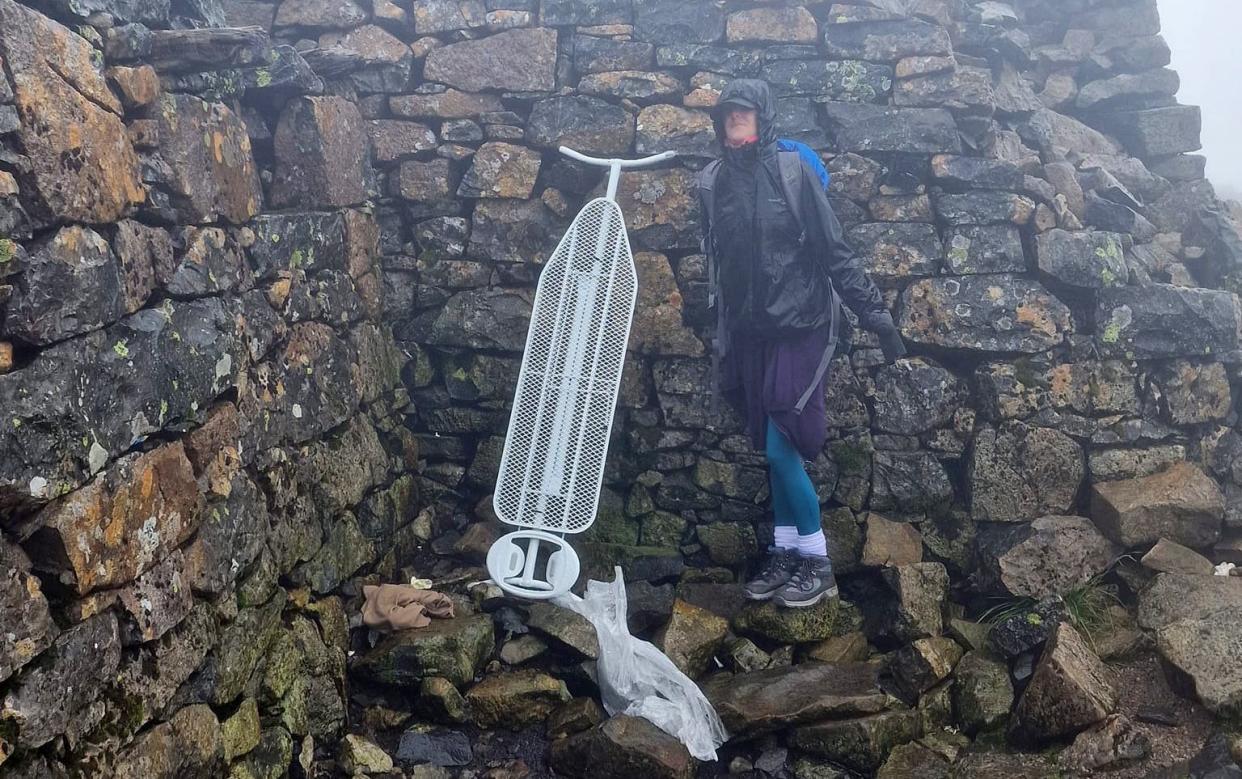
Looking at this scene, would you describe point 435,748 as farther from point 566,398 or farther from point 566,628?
point 566,398

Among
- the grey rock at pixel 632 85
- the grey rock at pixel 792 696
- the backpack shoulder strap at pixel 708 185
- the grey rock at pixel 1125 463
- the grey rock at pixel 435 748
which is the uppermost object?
the grey rock at pixel 632 85

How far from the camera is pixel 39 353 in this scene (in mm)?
2553

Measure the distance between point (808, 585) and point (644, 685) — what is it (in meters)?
0.97

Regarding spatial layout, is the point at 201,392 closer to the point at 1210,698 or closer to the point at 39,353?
the point at 39,353

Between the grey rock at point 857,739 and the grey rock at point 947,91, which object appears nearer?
the grey rock at point 857,739

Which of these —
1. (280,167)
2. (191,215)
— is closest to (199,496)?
(191,215)

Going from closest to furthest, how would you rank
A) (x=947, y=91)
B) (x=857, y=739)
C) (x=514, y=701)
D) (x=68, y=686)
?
(x=68, y=686) → (x=857, y=739) → (x=514, y=701) → (x=947, y=91)

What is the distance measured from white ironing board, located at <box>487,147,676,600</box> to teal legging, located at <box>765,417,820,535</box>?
0.81 meters

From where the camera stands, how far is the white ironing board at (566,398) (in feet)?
15.1

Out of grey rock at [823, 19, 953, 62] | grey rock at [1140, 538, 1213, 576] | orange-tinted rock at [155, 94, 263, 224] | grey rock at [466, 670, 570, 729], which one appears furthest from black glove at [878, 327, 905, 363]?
orange-tinted rock at [155, 94, 263, 224]

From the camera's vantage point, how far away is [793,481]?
15.2 ft

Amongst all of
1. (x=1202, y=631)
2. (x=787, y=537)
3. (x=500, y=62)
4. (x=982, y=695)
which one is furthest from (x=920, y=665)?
(x=500, y=62)

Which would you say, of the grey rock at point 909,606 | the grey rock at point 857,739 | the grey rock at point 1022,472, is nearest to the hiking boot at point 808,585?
the grey rock at point 909,606

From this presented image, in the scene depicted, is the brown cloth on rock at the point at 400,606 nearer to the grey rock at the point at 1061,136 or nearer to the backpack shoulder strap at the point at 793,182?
the backpack shoulder strap at the point at 793,182
